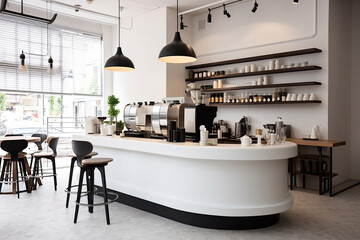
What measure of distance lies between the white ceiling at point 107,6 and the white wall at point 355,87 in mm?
2780

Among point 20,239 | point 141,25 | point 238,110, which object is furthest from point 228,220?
point 141,25

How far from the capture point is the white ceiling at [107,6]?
6855mm

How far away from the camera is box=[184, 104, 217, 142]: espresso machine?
4.06 meters

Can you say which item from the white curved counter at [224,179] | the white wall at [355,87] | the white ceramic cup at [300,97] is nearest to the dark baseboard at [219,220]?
the white curved counter at [224,179]

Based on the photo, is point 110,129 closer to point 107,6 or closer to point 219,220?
point 219,220

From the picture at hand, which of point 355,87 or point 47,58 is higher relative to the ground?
point 47,58

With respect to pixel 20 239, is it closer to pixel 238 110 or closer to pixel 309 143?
pixel 309 143

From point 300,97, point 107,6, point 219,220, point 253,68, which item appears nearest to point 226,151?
point 219,220

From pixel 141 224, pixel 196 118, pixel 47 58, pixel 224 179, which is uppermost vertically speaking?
pixel 47 58

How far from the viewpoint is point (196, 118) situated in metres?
4.04

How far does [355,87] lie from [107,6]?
5.74 meters

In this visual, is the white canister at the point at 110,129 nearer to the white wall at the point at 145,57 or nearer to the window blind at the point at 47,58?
the white wall at the point at 145,57

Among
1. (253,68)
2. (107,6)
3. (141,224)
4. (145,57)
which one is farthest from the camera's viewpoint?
(145,57)

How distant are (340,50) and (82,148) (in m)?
5.04
